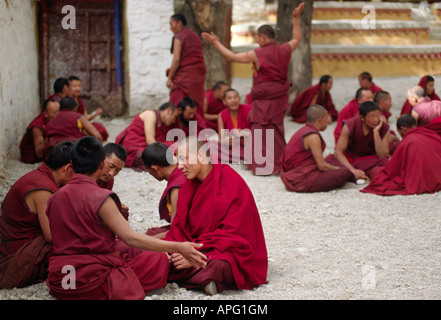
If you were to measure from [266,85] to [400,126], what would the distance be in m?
1.58

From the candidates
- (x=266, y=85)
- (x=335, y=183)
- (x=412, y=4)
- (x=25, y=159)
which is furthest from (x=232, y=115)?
(x=412, y=4)

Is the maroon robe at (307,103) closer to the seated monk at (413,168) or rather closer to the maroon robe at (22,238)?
the seated monk at (413,168)

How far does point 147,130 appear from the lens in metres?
6.94

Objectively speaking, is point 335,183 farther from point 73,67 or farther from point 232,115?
point 73,67

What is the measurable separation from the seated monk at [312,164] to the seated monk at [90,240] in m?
3.04

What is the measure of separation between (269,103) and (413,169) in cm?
190

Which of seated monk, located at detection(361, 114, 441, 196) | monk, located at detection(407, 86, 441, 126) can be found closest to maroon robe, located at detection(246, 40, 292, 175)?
seated monk, located at detection(361, 114, 441, 196)

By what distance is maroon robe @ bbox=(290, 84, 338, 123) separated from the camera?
9.99 meters

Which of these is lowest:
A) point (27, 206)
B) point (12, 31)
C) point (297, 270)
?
point (297, 270)

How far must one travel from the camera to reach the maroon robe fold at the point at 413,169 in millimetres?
5762

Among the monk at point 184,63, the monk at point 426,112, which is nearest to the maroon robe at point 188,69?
the monk at point 184,63

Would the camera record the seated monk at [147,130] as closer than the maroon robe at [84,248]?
No

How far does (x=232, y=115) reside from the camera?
7688mm

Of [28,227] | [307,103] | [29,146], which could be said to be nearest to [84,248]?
[28,227]
